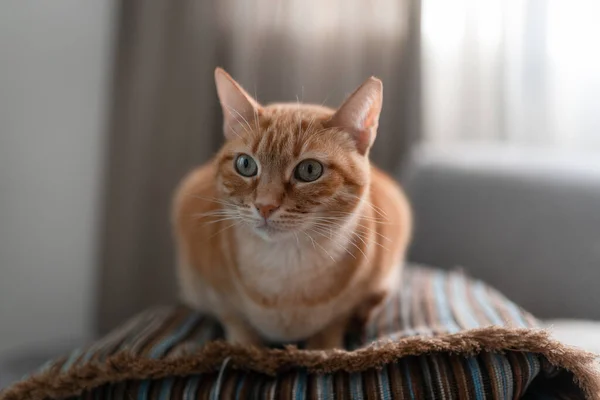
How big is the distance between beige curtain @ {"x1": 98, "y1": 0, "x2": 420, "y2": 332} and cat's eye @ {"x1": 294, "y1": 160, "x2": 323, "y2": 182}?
0.88m

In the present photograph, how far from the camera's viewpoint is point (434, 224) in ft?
5.30

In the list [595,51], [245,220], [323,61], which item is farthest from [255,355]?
[595,51]

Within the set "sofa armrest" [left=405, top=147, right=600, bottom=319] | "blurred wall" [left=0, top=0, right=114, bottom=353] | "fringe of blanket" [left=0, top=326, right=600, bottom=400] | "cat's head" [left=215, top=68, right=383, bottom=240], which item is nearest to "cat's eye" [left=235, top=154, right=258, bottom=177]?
"cat's head" [left=215, top=68, right=383, bottom=240]

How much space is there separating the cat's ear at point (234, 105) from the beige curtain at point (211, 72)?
784 mm

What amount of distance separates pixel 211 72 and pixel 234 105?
2.92 ft

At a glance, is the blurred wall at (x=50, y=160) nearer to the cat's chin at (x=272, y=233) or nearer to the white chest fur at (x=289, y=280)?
the white chest fur at (x=289, y=280)

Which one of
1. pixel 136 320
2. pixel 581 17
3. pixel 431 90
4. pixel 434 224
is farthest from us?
pixel 431 90

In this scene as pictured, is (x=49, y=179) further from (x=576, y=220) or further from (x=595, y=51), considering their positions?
(x=595, y=51)

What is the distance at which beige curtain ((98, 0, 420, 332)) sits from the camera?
71.3 inches

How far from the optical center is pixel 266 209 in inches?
36.3

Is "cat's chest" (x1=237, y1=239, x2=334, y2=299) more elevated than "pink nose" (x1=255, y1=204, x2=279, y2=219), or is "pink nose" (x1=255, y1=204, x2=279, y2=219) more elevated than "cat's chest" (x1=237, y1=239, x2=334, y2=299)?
"pink nose" (x1=255, y1=204, x2=279, y2=219)

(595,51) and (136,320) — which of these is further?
(595,51)

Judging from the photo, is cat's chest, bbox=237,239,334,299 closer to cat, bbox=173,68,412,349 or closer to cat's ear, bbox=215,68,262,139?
cat, bbox=173,68,412,349

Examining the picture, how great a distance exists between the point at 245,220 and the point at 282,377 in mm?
280
